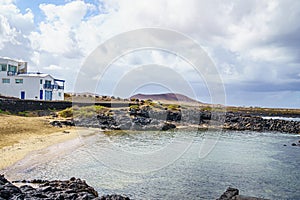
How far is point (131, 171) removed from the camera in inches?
813

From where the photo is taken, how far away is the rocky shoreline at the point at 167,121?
159 ft

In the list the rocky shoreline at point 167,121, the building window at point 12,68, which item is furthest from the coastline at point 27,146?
the building window at point 12,68

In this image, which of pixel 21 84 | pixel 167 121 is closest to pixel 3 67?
pixel 21 84

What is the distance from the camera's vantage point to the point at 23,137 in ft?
95.4

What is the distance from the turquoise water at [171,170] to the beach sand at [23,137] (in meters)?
1.53

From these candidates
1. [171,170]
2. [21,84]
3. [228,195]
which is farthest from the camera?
[21,84]

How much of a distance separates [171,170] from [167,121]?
3832cm

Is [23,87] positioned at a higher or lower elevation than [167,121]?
higher

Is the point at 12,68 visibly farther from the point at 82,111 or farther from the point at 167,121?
the point at 167,121

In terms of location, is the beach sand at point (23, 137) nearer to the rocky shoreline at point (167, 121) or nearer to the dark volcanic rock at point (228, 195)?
the rocky shoreline at point (167, 121)

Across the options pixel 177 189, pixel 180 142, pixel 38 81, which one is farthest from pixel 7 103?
pixel 177 189

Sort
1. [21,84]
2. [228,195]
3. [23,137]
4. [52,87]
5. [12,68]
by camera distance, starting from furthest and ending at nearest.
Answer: [52,87] < [12,68] < [21,84] < [23,137] < [228,195]

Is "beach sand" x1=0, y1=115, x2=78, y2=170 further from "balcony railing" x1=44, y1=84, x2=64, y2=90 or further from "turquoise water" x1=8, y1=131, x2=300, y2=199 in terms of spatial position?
"balcony railing" x1=44, y1=84, x2=64, y2=90

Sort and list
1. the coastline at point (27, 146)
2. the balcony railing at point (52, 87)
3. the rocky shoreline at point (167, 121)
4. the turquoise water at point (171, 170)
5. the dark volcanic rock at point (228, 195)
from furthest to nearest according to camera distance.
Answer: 1. the balcony railing at point (52, 87)
2. the rocky shoreline at point (167, 121)
3. the coastline at point (27, 146)
4. the turquoise water at point (171, 170)
5. the dark volcanic rock at point (228, 195)
